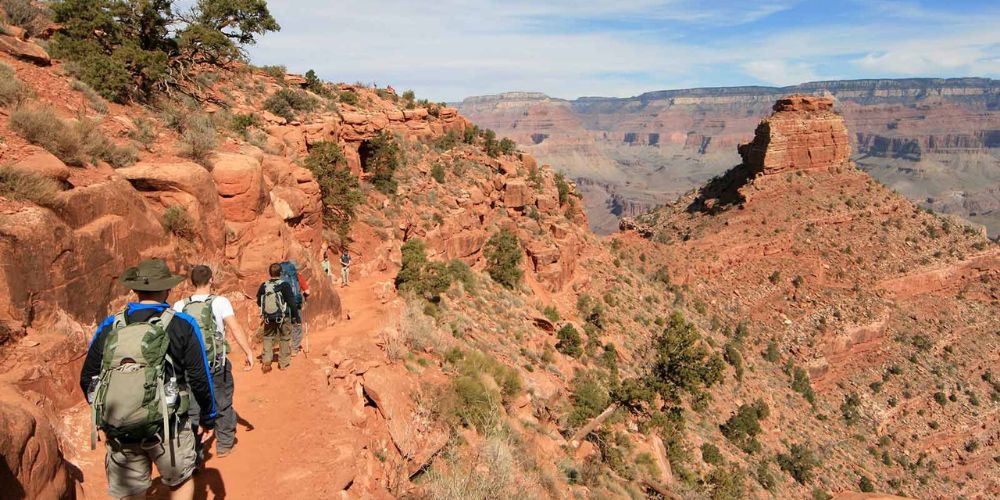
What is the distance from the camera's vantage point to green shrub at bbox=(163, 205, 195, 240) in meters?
9.88

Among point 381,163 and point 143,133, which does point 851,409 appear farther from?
point 143,133

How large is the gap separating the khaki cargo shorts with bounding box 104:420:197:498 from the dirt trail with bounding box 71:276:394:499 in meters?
1.33

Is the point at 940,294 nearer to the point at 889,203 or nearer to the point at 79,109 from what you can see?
the point at 889,203

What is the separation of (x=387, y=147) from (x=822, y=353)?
34.6 m

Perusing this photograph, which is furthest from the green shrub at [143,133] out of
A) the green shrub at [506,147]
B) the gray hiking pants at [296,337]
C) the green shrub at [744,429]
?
the green shrub at [744,429]

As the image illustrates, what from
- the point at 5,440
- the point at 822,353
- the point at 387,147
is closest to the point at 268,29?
the point at 387,147

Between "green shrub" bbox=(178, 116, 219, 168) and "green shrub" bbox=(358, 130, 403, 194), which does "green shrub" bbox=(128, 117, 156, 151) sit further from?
"green shrub" bbox=(358, 130, 403, 194)

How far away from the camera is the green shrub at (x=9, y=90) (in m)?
9.54

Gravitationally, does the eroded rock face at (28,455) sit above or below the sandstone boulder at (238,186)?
below

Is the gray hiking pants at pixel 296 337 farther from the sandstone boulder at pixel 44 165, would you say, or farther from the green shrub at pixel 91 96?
the green shrub at pixel 91 96

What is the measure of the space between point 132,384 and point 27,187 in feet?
17.0

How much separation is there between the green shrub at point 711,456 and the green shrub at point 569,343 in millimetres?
7146

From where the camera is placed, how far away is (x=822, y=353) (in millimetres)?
38750

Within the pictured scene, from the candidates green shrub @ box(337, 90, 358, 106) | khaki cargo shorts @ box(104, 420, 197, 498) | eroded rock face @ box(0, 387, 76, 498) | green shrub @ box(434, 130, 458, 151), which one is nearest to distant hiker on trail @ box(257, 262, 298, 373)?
eroded rock face @ box(0, 387, 76, 498)
